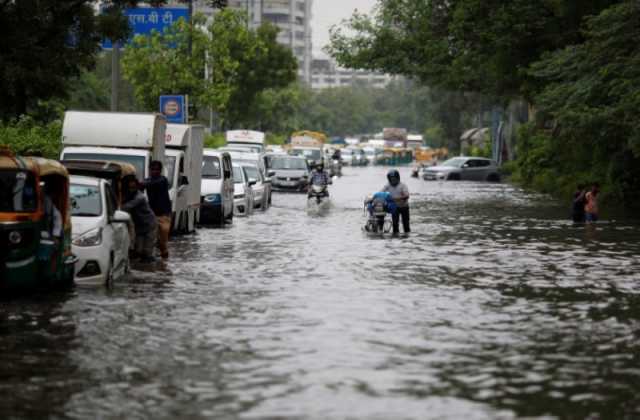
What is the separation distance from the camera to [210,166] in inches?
1390

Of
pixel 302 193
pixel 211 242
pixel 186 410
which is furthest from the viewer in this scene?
pixel 302 193

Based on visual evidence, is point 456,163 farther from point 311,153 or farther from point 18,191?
point 18,191

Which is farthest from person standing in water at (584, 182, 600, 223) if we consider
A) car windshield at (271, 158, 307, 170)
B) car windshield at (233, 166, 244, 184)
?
car windshield at (271, 158, 307, 170)

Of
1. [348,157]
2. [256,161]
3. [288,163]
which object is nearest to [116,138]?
[256,161]

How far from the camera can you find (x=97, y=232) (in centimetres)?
1834

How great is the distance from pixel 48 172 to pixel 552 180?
142ft

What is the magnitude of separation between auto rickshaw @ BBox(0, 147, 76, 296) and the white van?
9138 millimetres

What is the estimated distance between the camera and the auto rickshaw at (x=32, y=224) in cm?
1619

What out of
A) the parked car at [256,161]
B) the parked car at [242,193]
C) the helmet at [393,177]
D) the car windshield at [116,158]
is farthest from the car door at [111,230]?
the parked car at [256,161]

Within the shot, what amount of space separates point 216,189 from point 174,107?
35.6ft

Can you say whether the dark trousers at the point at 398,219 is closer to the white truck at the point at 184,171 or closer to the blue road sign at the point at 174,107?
the white truck at the point at 184,171

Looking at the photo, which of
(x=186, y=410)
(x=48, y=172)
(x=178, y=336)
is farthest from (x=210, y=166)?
(x=186, y=410)

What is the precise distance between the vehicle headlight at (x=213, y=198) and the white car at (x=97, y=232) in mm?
13544

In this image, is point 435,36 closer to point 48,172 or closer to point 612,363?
point 48,172
